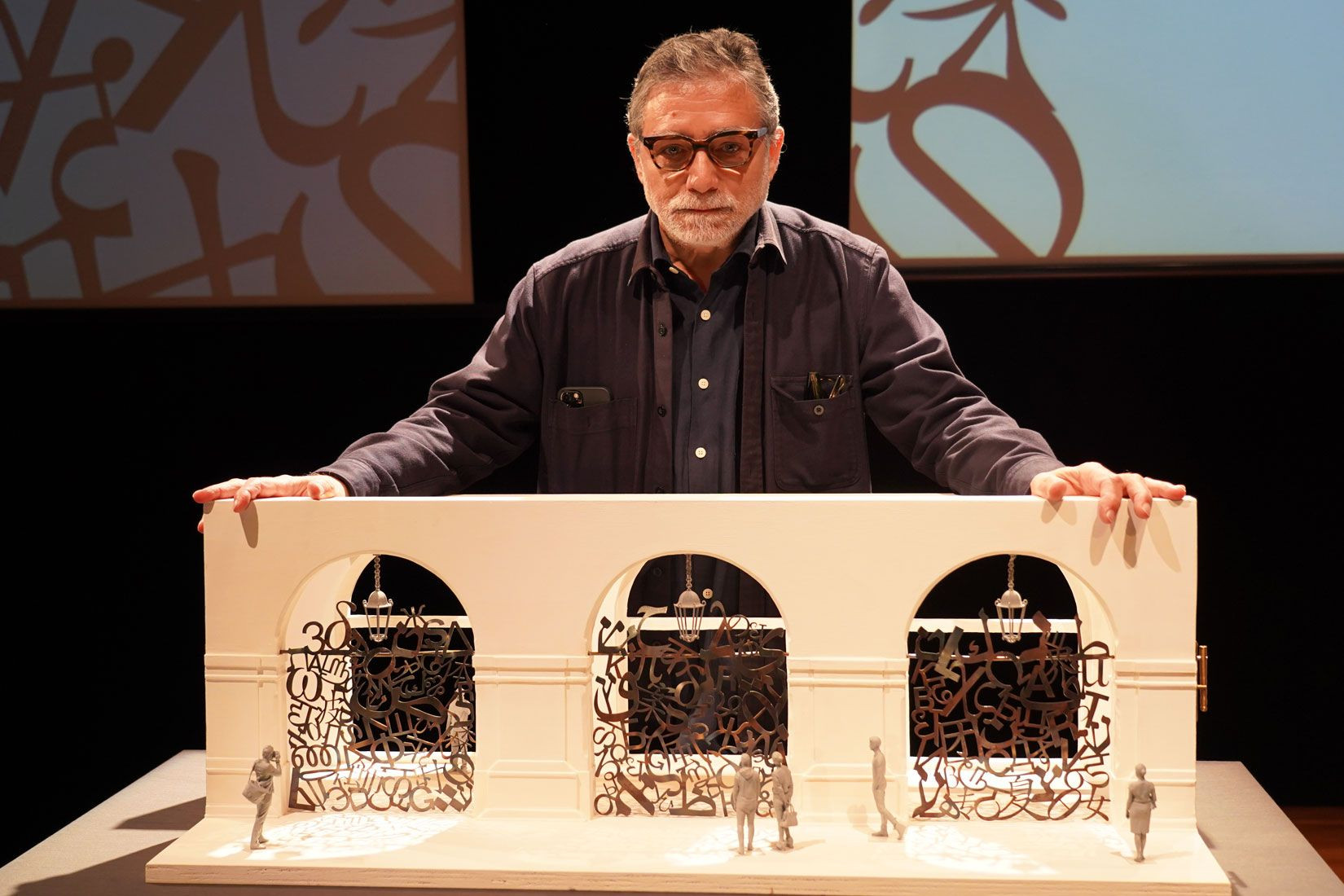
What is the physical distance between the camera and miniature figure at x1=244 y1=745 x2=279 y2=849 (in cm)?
263

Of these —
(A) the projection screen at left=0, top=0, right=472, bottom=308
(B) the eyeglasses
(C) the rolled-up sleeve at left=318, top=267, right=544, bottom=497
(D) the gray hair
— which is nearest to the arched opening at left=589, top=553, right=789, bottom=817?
(C) the rolled-up sleeve at left=318, top=267, right=544, bottom=497

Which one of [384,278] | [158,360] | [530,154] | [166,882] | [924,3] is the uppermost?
[924,3]

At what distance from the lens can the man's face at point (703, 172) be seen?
126 inches

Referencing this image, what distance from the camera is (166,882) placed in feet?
8.59

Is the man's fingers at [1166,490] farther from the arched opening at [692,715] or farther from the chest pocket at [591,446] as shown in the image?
the chest pocket at [591,446]

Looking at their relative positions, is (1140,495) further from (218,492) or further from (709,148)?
(218,492)

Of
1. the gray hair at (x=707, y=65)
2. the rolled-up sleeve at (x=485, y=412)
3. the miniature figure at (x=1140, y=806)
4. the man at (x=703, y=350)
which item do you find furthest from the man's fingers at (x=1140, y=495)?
the rolled-up sleeve at (x=485, y=412)

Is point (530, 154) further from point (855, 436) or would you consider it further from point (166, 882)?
point (166, 882)

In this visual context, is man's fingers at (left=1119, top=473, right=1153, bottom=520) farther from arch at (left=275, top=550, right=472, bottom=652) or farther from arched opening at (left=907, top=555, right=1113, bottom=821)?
arch at (left=275, top=550, right=472, bottom=652)

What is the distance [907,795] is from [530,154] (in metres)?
2.99

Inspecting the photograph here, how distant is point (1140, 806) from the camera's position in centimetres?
249

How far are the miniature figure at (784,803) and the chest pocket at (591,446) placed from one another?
1125 millimetres

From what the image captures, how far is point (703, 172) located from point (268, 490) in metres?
1.32

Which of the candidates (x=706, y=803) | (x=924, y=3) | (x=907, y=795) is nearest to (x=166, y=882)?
(x=706, y=803)
